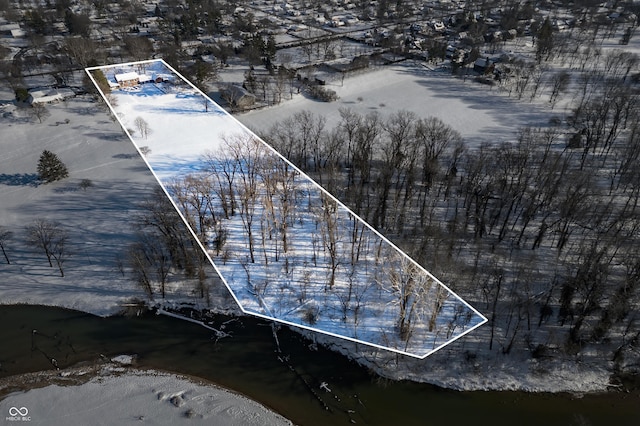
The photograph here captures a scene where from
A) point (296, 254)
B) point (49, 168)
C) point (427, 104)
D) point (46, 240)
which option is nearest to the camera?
point (296, 254)

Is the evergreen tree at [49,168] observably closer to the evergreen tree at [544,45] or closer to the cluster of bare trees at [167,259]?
the cluster of bare trees at [167,259]

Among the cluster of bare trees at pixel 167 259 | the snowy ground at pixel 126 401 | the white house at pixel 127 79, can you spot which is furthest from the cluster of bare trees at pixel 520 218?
the white house at pixel 127 79

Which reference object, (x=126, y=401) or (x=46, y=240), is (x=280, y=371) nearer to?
(x=126, y=401)

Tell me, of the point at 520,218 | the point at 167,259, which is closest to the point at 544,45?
the point at 520,218

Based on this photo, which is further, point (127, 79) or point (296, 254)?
point (296, 254)

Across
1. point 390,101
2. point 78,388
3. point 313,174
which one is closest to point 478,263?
point 313,174

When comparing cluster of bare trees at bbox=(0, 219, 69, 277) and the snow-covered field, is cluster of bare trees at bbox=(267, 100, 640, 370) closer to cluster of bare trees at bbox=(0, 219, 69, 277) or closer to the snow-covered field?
the snow-covered field

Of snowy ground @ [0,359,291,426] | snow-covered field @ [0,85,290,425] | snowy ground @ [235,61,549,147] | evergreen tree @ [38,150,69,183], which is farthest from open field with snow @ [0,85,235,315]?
snowy ground @ [235,61,549,147]
